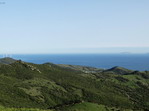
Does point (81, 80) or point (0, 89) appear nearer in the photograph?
point (0, 89)

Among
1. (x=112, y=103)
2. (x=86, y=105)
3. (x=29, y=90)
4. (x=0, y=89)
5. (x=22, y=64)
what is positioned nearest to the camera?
(x=86, y=105)

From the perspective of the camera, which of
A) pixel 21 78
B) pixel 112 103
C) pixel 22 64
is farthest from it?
pixel 22 64

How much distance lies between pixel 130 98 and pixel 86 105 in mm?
97538

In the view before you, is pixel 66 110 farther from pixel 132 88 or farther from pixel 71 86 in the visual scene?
pixel 132 88

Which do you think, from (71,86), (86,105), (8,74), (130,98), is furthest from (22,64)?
(86,105)

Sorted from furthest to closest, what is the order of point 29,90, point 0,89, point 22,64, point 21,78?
point 22,64, point 21,78, point 29,90, point 0,89

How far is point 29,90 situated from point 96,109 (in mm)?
66543

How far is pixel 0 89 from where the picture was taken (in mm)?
114438

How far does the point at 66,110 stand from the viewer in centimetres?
6619

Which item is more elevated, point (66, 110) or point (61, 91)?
point (66, 110)

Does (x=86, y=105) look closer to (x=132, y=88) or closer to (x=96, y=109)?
(x=96, y=109)

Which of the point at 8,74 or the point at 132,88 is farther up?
the point at 8,74

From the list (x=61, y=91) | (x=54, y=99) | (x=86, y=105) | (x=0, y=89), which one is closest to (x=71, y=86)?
(x=61, y=91)

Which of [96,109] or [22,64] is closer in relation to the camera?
[96,109]
